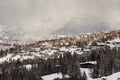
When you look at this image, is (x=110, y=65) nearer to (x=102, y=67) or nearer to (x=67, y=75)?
(x=102, y=67)

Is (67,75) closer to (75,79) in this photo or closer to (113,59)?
(75,79)

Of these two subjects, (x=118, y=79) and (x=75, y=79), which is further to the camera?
(x=75, y=79)

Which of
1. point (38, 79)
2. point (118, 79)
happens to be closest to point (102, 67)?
point (38, 79)

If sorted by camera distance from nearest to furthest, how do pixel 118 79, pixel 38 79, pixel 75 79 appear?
pixel 118 79, pixel 75 79, pixel 38 79

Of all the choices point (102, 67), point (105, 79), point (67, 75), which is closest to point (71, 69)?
point (67, 75)

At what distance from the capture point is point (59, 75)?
199 meters

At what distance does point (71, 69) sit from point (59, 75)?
384 inches

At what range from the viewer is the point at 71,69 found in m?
194

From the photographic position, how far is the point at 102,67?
7357 inches

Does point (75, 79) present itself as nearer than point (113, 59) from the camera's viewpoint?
Yes

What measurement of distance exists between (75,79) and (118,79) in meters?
46.9

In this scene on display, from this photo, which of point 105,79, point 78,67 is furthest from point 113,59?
point 105,79

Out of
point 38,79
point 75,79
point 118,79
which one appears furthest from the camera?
point 38,79

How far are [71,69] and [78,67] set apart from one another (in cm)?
433
